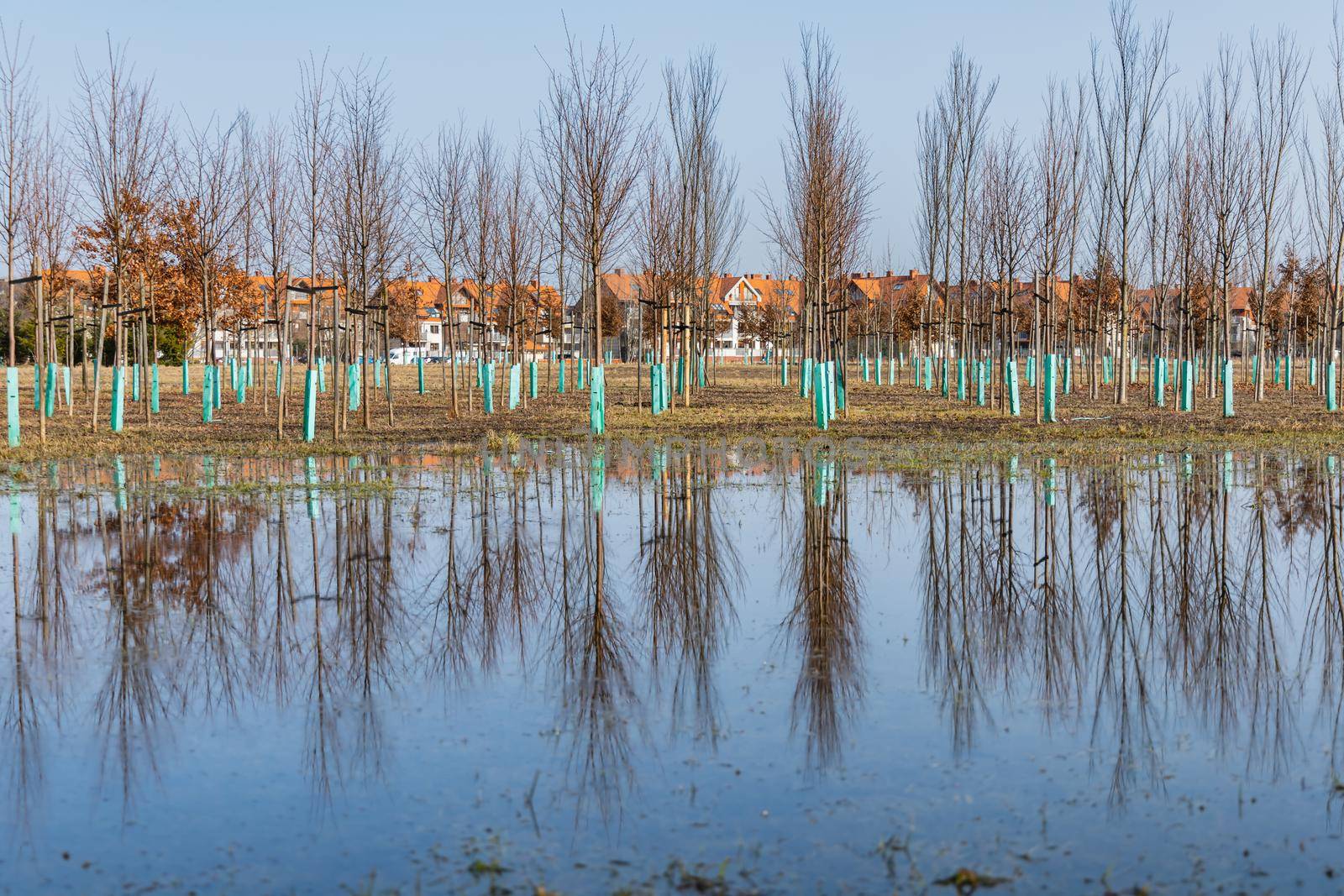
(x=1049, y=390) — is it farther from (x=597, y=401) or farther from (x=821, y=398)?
(x=597, y=401)

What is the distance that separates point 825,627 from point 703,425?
15.9m

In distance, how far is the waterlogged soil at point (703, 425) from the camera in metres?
18.4

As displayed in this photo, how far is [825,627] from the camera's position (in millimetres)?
7137

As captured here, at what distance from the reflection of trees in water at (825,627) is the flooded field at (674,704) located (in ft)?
0.10

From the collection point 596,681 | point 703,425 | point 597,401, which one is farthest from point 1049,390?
point 596,681

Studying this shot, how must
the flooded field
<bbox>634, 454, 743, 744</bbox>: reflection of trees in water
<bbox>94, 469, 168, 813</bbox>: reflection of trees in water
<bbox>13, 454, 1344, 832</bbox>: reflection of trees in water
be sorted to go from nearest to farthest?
the flooded field
<bbox>94, 469, 168, 813</bbox>: reflection of trees in water
<bbox>13, 454, 1344, 832</bbox>: reflection of trees in water
<bbox>634, 454, 743, 744</bbox>: reflection of trees in water

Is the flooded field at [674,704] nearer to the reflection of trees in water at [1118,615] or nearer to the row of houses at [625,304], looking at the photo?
the reflection of trees in water at [1118,615]

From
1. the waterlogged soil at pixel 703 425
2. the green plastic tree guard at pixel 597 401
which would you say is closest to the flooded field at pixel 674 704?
the waterlogged soil at pixel 703 425

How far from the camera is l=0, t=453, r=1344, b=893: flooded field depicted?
4.07 m

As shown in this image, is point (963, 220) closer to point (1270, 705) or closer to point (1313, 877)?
point (1270, 705)

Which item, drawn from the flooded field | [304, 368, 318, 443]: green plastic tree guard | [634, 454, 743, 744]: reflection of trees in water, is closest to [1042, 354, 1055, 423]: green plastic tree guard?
[634, 454, 743, 744]: reflection of trees in water

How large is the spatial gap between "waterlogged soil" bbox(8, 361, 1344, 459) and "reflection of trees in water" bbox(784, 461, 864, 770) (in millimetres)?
7668

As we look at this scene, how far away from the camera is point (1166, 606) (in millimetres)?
7523

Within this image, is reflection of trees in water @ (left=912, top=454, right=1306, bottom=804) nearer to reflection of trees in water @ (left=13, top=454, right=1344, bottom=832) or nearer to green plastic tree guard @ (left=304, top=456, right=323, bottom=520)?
reflection of trees in water @ (left=13, top=454, right=1344, bottom=832)
